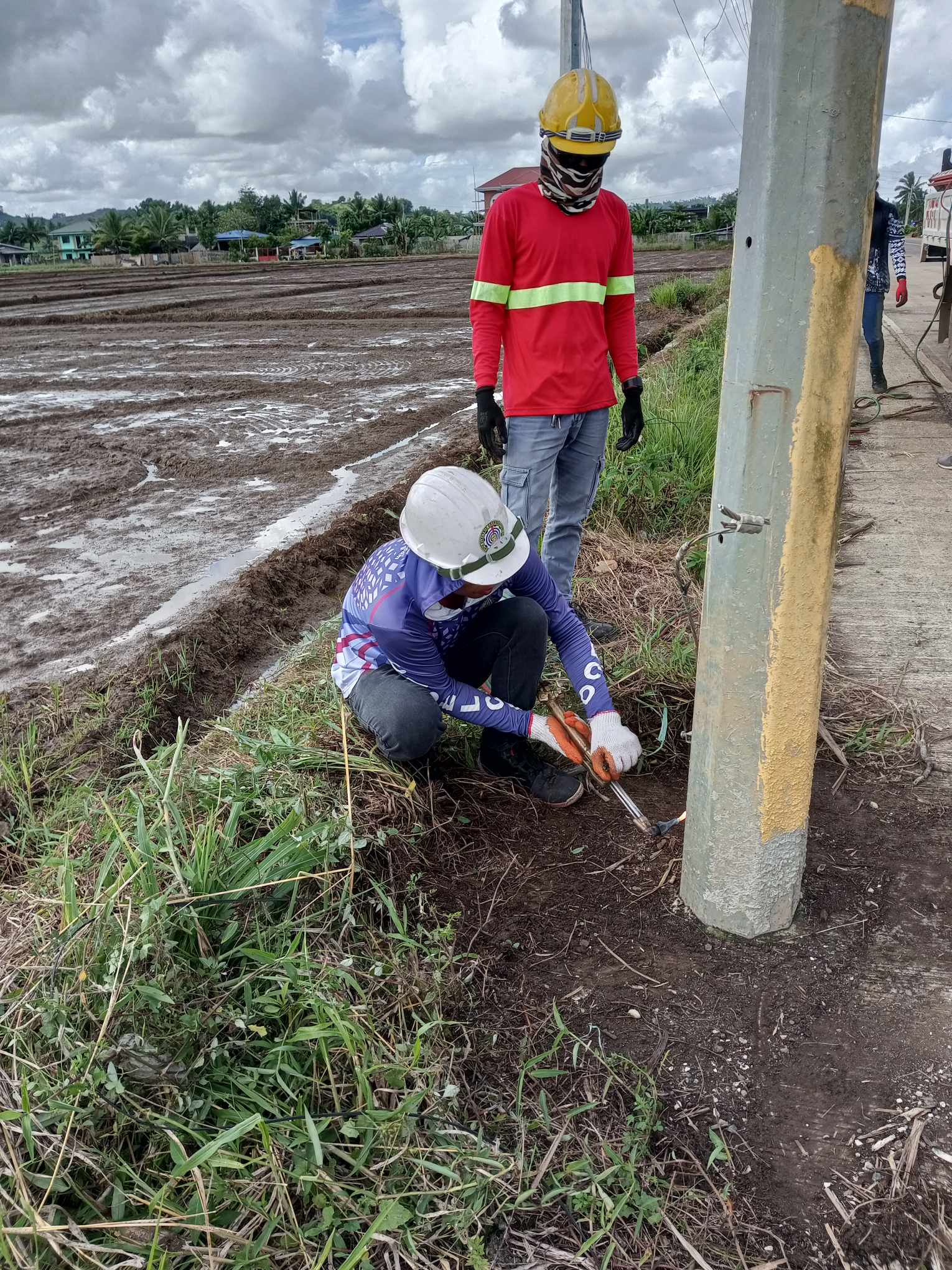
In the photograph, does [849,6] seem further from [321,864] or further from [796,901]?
[321,864]

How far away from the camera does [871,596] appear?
380cm

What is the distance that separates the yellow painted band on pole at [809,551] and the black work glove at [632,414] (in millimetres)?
2065

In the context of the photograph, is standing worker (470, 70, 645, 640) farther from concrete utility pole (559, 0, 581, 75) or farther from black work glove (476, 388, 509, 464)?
concrete utility pole (559, 0, 581, 75)

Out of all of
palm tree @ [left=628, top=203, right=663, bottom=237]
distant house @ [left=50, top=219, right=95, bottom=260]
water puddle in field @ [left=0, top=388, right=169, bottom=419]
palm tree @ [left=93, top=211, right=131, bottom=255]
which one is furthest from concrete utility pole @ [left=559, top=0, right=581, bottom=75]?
distant house @ [left=50, top=219, right=95, bottom=260]

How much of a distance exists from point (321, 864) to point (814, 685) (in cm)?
116

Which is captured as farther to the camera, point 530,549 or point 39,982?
point 530,549

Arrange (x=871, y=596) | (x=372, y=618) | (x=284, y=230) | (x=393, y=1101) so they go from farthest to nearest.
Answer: (x=284, y=230)
(x=871, y=596)
(x=372, y=618)
(x=393, y=1101)

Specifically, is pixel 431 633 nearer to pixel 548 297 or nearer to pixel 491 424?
pixel 491 424

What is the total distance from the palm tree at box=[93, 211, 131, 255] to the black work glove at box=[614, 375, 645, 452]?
6619 centimetres

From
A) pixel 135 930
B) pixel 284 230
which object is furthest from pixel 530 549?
pixel 284 230

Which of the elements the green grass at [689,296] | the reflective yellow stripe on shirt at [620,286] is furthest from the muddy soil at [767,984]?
the green grass at [689,296]

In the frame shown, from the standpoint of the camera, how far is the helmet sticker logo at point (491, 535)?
230cm

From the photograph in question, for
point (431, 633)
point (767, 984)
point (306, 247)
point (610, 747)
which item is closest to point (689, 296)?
point (431, 633)

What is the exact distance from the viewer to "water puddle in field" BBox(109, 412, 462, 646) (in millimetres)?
4340
